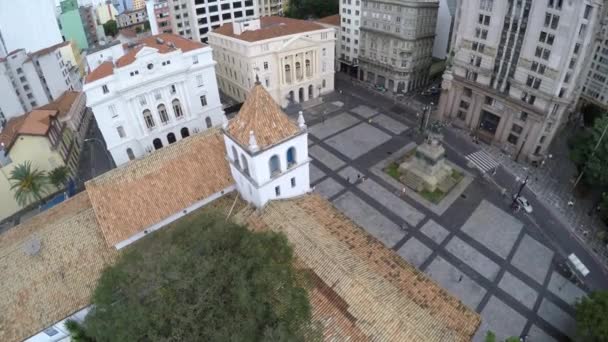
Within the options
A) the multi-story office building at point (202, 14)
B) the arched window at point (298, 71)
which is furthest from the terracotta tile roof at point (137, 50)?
the multi-story office building at point (202, 14)

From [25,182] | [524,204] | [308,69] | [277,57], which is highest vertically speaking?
[277,57]

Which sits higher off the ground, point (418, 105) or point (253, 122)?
point (253, 122)

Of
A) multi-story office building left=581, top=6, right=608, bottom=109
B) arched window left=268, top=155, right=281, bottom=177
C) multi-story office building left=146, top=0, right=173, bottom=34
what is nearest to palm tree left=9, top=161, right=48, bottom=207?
arched window left=268, top=155, right=281, bottom=177

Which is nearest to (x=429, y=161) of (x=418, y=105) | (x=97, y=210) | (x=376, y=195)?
(x=376, y=195)

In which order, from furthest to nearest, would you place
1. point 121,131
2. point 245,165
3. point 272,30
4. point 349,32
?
point 349,32, point 272,30, point 121,131, point 245,165

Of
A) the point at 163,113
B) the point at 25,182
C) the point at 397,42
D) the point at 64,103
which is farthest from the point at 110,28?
the point at 397,42

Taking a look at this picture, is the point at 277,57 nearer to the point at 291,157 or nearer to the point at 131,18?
the point at 291,157

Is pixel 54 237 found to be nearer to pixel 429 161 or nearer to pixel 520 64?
pixel 429 161
